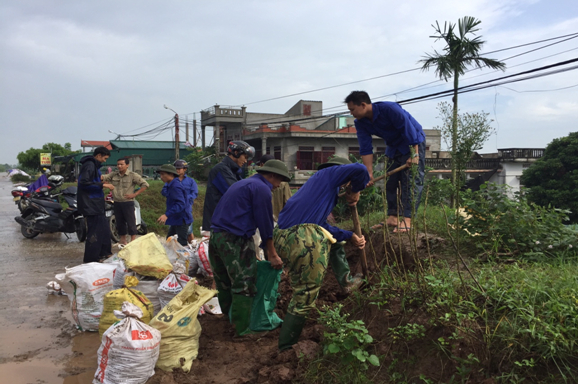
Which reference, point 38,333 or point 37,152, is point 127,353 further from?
point 37,152

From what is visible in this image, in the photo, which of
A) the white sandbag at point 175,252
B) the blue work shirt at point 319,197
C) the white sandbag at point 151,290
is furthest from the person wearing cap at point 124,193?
the blue work shirt at point 319,197

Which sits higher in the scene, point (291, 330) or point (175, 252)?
point (175, 252)

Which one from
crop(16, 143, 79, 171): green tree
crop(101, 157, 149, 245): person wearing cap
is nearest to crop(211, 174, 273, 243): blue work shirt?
crop(101, 157, 149, 245): person wearing cap

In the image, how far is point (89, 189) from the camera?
6.38 metres

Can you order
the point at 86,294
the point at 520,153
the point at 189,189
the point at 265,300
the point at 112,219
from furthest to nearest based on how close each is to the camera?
the point at 520,153
the point at 112,219
the point at 189,189
the point at 86,294
the point at 265,300

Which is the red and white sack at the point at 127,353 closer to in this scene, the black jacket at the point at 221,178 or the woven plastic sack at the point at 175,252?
the woven plastic sack at the point at 175,252

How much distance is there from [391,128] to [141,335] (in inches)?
125

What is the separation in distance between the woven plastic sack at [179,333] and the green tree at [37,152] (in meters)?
58.9

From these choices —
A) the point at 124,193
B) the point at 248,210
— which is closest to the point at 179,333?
the point at 248,210

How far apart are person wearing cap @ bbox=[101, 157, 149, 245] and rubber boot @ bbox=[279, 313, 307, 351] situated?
4.71 metres

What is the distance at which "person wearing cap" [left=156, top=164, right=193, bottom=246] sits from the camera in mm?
6305

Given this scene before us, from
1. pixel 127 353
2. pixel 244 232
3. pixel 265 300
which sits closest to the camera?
pixel 127 353

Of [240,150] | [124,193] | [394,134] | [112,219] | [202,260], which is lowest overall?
[202,260]

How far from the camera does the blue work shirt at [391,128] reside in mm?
4492
